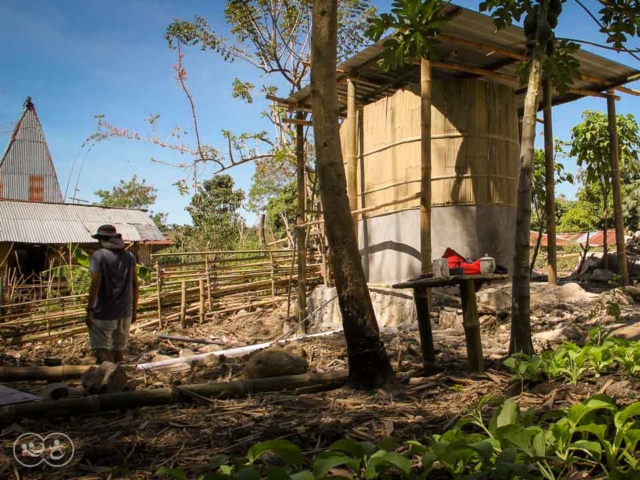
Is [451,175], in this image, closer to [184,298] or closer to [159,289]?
[184,298]

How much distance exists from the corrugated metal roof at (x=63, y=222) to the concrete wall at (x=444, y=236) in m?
9.86

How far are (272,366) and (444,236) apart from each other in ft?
13.9

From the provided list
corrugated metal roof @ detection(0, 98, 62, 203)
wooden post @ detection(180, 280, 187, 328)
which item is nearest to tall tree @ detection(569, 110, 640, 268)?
wooden post @ detection(180, 280, 187, 328)

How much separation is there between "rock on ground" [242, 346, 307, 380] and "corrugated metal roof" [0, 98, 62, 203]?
1656cm

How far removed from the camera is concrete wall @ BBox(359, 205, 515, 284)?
7852 mm

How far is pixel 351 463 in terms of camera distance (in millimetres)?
1990

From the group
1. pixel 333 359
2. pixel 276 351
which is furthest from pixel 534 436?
pixel 333 359

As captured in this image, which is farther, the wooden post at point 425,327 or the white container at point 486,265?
the wooden post at point 425,327

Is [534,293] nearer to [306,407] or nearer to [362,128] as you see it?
[362,128]

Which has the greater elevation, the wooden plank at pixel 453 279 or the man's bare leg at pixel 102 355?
the wooden plank at pixel 453 279

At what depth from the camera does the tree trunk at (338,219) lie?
3.80 metres

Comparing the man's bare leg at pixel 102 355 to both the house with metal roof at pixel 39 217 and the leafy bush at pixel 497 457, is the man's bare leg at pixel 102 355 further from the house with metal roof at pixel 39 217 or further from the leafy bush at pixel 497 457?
the house with metal roof at pixel 39 217

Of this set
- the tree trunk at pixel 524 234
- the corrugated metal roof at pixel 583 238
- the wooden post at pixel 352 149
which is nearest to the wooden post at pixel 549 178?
the wooden post at pixel 352 149

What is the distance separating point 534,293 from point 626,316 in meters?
1.32
